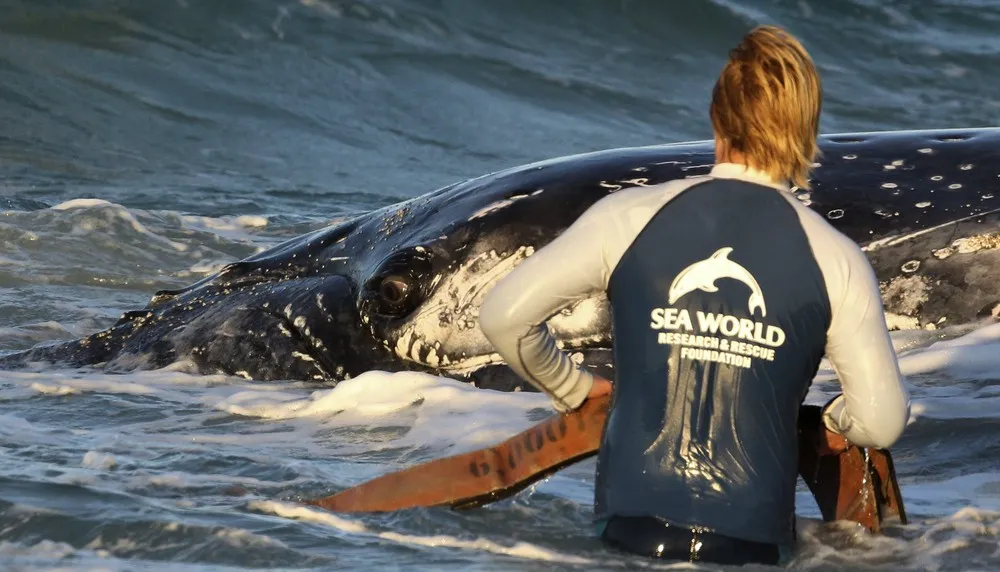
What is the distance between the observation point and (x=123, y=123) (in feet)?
54.0

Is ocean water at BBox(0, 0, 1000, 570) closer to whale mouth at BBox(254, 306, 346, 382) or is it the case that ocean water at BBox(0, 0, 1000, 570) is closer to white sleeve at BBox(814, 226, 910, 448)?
whale mouth at BBox(254, 306, 346, 382)

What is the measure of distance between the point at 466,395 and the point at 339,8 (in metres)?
13.8

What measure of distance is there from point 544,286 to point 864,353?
2.82ft

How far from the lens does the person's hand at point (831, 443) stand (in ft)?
14.8

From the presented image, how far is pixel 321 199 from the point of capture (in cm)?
1440

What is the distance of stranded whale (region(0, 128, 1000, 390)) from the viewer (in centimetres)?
644

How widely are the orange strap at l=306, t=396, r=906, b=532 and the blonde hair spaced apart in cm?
79

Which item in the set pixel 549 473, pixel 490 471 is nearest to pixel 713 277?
pixel 549 473

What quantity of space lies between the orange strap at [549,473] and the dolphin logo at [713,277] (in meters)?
0.54

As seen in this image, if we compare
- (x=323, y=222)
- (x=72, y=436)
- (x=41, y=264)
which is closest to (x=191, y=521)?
(x=72, y=436)

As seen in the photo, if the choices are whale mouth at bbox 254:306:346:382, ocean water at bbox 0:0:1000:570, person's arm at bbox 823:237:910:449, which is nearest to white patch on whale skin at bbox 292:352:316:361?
whale mouth at bbox 254:306:346:382

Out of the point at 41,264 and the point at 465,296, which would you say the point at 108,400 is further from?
the point at 41,264

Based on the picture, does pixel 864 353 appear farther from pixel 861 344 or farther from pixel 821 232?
pixel 821 232

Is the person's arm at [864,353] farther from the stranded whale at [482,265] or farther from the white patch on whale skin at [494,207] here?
the white patch on whale skin at [494,207]
